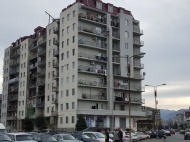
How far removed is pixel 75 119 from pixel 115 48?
20.3 m

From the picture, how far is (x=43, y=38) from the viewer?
7869cm

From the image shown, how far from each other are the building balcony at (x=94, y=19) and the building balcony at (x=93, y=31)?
133cm

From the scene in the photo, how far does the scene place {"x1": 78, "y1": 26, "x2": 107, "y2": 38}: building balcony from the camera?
62.3 meters

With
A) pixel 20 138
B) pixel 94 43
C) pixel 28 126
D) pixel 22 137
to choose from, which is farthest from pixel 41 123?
pixel 20 138

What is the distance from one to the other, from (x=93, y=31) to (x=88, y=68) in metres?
8.64

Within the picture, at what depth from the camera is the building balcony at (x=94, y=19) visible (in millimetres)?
62584

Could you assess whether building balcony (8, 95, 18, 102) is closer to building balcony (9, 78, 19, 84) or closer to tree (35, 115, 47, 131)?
building balcony (9, 78, 19, 84)

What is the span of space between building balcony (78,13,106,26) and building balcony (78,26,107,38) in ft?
4.36

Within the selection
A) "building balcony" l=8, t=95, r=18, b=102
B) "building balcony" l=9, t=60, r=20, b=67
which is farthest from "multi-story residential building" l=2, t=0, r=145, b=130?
"building balcony" l=9, t=60, r=20, b=67

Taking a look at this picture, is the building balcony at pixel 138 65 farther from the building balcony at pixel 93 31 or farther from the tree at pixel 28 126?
the tree at pixel 28 126

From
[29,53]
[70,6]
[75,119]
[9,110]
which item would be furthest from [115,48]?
[9,110]

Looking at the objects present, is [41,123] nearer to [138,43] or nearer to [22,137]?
[138,43]

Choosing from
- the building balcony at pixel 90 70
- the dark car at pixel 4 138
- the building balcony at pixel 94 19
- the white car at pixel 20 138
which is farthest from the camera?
the building balcony at pixel 94 19

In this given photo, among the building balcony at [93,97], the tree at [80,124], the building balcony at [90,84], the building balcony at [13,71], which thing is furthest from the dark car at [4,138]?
the building balcony at [13,71]
